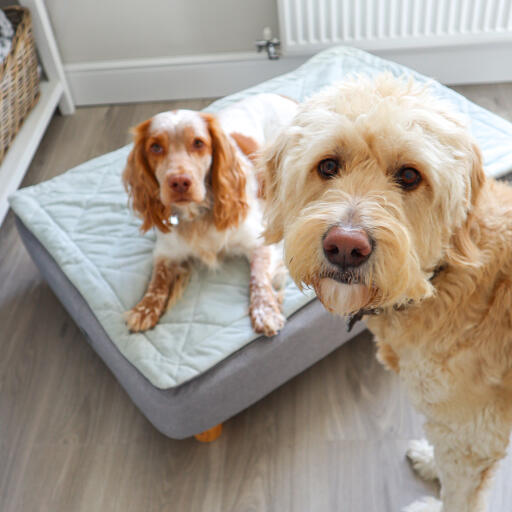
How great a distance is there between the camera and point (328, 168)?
40.1 inches

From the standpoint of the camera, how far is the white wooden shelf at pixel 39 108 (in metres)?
2.44

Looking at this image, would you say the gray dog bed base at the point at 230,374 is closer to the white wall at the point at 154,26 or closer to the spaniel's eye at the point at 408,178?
the spaniel's eye at the point at 408,178

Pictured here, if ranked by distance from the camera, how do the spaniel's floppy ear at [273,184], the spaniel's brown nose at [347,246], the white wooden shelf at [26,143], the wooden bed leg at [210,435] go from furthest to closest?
the white wooden shelf at [26,143], the wooden bed leg at [210,435], the spaniel's floppy ear at [273,184], the spaniel's brown nose at [347,246]

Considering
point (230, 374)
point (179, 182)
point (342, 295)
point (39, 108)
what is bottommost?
point (230, 374)

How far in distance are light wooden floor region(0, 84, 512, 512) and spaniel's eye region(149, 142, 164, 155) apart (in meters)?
0.80

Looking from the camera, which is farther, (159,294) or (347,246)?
(159,294)

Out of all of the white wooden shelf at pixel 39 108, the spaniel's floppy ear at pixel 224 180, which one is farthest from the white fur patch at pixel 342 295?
the white wooden shelf at pixel 39 108

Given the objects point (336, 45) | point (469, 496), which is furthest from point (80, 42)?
point (469, 496)

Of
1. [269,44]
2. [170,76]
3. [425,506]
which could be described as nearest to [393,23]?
[269,44]

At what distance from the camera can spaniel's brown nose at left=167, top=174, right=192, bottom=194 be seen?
1585 millimetres

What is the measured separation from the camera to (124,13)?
2.88m

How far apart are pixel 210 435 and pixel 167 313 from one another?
393 millimetres

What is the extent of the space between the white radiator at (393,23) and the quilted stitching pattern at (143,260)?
1.08 feet

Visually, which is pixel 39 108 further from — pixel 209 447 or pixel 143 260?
pixel 209 447
